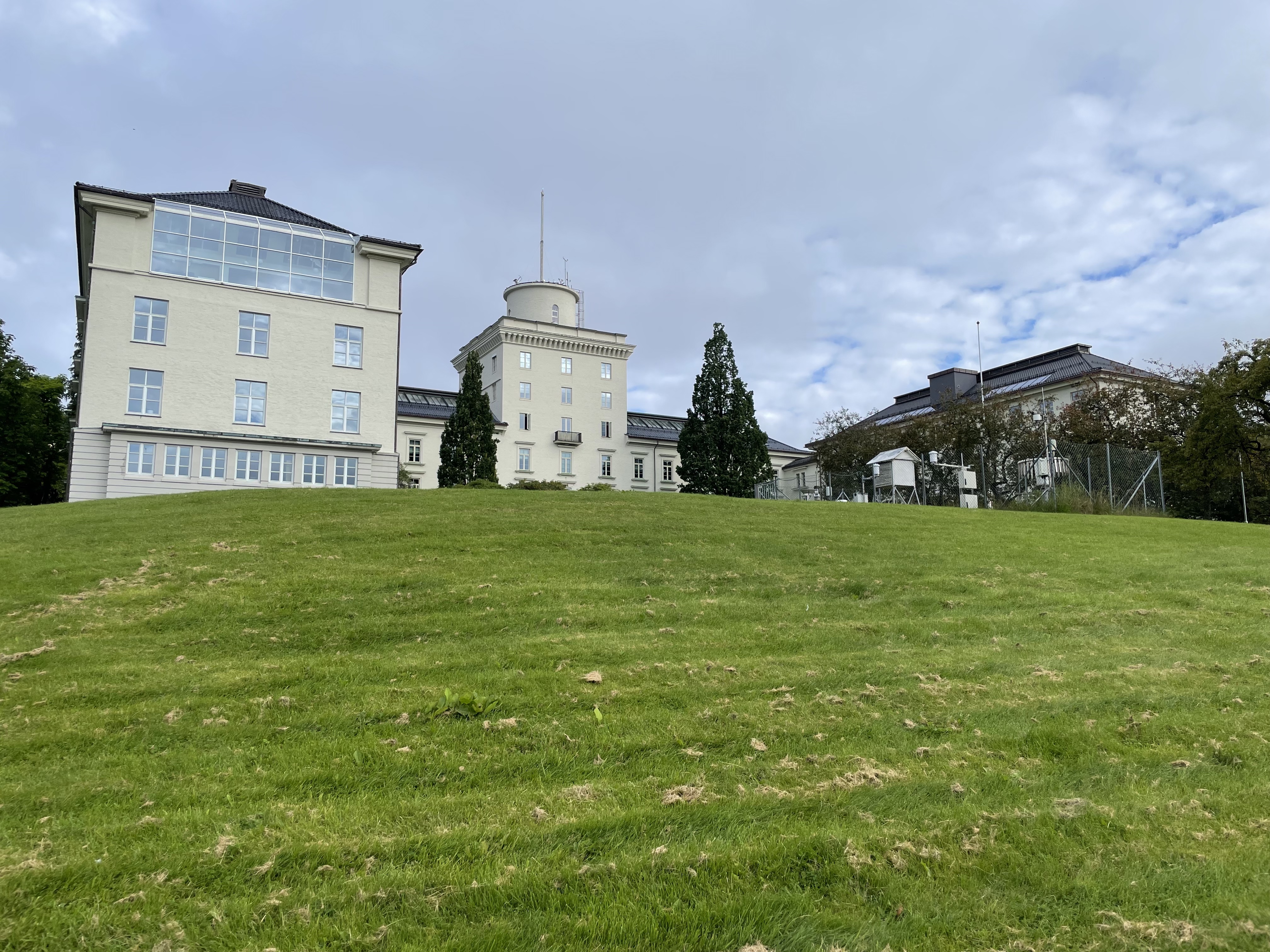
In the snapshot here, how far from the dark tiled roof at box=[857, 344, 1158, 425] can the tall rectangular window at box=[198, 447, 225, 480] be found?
156ft

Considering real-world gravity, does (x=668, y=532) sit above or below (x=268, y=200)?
below

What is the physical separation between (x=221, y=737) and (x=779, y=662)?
5.15 metres

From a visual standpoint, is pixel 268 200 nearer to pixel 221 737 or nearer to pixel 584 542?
pixel 584 542

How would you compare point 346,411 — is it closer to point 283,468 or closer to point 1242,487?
point 283,468

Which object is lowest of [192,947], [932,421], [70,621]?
[192,947]

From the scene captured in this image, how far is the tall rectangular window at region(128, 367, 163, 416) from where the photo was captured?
38.2m

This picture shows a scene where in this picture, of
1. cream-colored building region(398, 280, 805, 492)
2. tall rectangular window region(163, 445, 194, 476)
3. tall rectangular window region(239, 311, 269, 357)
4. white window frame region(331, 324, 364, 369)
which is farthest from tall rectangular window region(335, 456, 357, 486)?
cream-colored building region(398, 280, 805, 492)

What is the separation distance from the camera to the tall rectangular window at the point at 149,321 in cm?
3875

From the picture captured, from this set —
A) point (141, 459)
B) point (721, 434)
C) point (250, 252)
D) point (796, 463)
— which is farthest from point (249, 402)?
point (796, 463)

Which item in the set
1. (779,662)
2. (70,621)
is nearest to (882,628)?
(779,662)

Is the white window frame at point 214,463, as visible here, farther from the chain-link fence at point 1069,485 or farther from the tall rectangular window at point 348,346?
the chain-link fence at point 1069,485

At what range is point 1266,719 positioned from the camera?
244 inches

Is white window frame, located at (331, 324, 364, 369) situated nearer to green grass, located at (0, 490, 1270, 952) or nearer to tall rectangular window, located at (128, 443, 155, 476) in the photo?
tall rectangular window, located at (128, 443, 155, 476)

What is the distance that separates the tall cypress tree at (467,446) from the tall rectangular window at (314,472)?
7.31 metres
